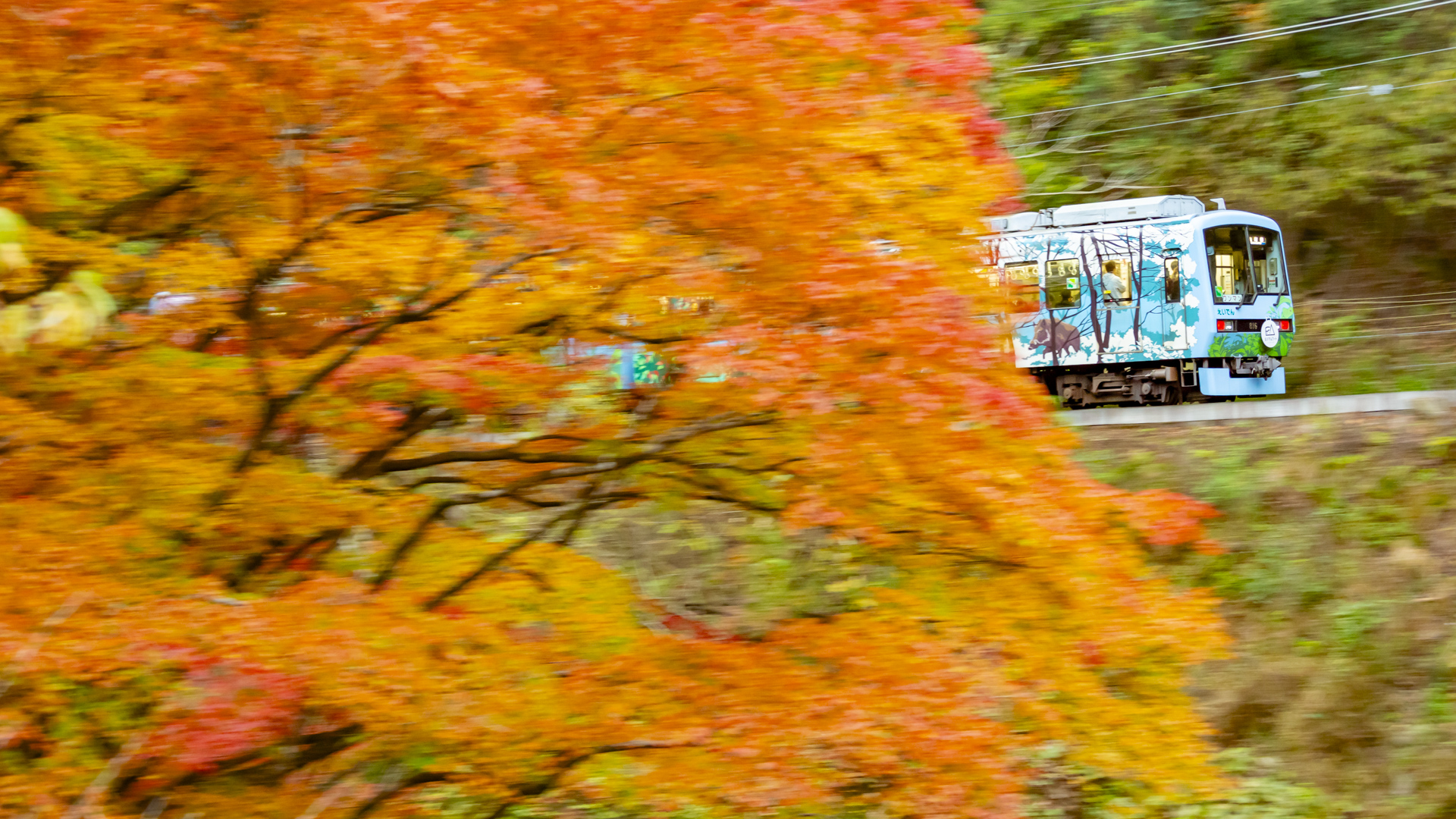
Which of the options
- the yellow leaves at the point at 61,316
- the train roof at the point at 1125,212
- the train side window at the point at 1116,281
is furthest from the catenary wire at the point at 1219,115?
the yellow leaves at the point at 61,316

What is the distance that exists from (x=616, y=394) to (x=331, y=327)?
41.8 inches

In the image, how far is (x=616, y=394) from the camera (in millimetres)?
4750

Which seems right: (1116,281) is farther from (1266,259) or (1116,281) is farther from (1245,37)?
(1245,37)

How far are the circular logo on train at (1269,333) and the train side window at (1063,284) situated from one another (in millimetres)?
2157

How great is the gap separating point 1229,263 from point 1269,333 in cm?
94

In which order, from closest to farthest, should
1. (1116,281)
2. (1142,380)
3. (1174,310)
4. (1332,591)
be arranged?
1. (1332,591)
2. (1174,310)
3. (1116,281)
4. (1142,380)

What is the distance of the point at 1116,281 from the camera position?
14398mm

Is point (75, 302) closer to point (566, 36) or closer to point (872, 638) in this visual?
point (566, 36)

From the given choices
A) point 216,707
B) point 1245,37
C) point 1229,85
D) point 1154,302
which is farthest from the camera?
point 1229,85

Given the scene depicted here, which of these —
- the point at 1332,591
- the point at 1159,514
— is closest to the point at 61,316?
the point at 1159,514

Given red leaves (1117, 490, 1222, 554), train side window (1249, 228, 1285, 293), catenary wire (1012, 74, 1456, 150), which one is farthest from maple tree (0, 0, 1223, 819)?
catenary wire (1012, 74, 1456, 150)

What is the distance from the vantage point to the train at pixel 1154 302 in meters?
14.1

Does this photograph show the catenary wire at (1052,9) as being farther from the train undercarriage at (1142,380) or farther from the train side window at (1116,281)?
the train undercarriage at (1142,380)

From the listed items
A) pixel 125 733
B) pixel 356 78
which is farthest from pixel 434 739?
pixel 356 78
